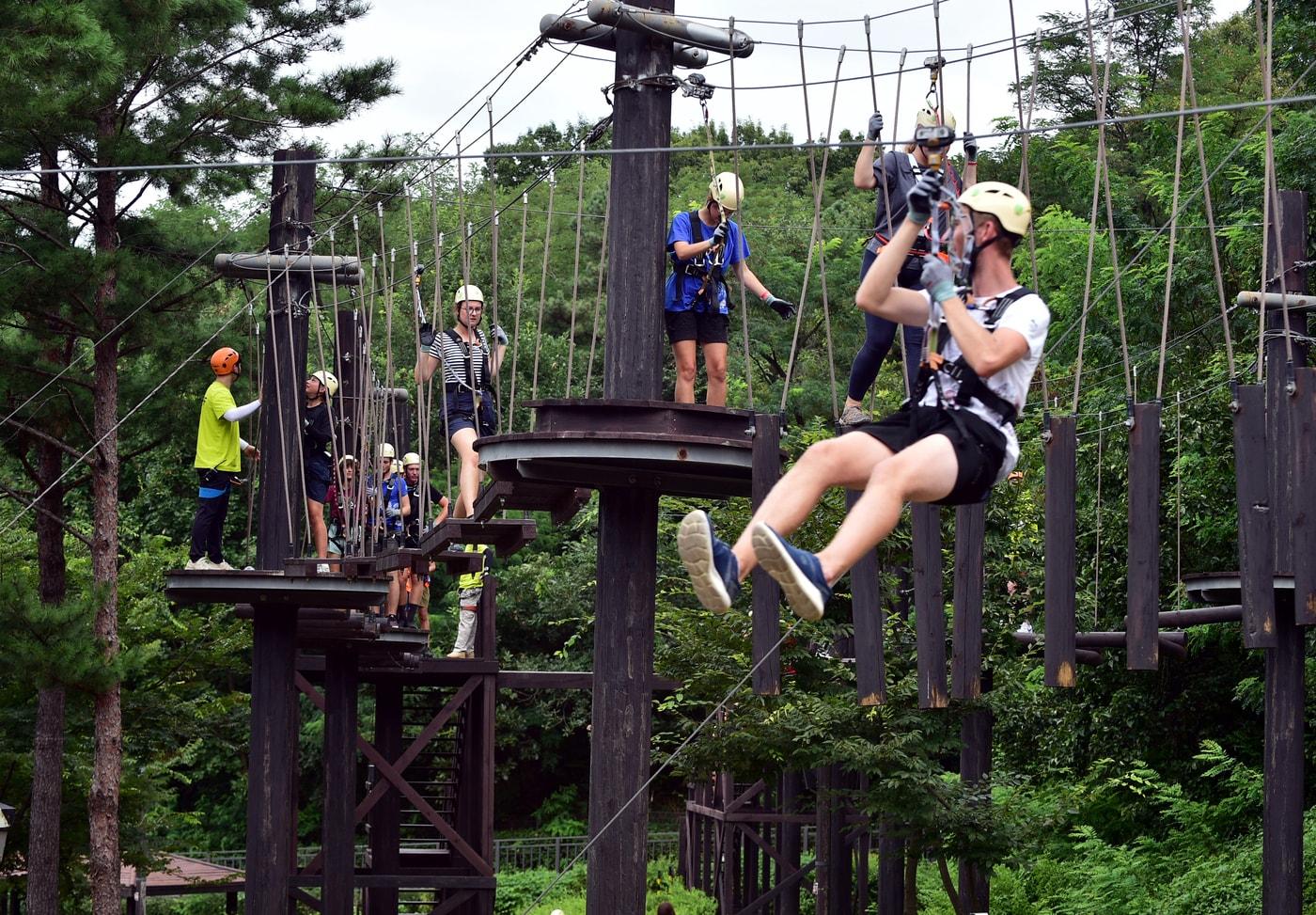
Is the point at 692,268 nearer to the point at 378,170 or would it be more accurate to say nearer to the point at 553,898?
the point at 378,170

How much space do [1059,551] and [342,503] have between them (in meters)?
8.98

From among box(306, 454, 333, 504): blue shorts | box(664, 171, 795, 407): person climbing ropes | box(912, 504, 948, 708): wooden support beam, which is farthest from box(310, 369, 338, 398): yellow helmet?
box(912, 504, 948, 708): wooden support beam

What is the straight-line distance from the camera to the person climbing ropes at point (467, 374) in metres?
13.8

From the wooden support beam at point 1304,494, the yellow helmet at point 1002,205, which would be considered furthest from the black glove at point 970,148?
the wooden support beam at point 1304,494

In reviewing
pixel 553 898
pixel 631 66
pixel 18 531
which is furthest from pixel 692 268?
pixel 553 898

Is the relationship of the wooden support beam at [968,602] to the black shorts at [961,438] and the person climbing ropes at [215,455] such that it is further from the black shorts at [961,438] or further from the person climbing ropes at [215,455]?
the person climbing ropes at [215,455]

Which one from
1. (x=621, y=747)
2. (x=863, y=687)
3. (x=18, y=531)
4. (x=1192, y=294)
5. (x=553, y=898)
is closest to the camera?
(x=863, y=687)

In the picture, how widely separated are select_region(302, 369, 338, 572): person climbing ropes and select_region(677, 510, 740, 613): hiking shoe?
1100cm

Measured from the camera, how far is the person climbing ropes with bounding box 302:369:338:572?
58.1 ft

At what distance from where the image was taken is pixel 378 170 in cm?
2719

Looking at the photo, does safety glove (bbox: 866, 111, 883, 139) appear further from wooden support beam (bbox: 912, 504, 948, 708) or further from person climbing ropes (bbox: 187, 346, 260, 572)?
person climbing ropes (bbox: 187, 346, 260, 572)

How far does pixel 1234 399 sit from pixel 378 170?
1778 cm

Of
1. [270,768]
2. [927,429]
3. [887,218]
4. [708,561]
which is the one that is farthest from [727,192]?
[270,768]

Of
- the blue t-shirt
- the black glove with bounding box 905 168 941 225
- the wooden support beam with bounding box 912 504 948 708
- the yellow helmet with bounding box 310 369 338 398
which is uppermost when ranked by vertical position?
the blue t-shirt
